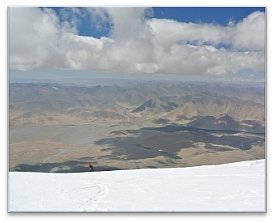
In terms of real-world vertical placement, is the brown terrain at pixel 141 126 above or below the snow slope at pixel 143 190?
above

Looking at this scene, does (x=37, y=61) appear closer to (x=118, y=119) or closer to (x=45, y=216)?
(x=118, y=119)

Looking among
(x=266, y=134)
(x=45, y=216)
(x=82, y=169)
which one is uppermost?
(x=266, y=134)

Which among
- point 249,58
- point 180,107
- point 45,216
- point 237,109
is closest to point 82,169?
point 45,216

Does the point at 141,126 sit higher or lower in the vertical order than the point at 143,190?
higher

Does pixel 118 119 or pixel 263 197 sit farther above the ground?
pixel 118 119

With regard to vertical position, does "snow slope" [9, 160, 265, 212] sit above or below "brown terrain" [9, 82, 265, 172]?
below

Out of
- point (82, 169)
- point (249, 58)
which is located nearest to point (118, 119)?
point (82, 169)
